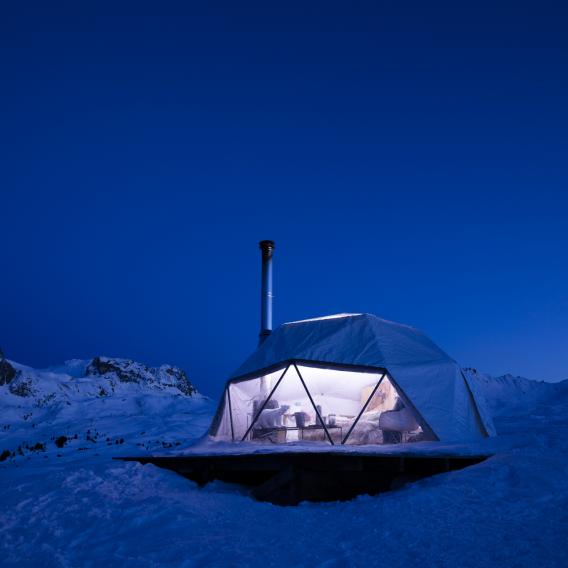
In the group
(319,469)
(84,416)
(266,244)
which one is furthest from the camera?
(84,416)

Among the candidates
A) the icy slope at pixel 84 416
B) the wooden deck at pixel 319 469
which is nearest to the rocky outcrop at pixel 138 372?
the icy slope at pixel 84 416

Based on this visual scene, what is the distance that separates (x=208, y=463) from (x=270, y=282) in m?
9.52

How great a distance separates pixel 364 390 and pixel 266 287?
5.27 meters

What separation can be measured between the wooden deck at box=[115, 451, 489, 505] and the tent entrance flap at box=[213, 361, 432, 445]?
53.1 inches

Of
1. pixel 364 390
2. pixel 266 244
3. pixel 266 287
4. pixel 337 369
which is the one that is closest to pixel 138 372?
pixel 266 287

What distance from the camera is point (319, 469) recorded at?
8.20 meters

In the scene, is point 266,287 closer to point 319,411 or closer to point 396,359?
point 319,411

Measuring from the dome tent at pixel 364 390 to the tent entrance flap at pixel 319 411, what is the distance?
2 cm

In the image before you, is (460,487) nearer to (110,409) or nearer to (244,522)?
(244,522)

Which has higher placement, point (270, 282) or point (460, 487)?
point (270, 282)

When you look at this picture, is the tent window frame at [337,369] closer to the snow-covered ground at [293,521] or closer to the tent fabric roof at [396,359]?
the tent fabric roof at [396,359]

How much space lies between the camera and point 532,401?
3216 cm

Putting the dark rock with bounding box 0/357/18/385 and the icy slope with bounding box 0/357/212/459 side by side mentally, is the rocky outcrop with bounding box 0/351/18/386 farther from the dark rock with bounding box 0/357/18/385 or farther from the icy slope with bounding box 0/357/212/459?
the icy slope with bounding box 0/357/212/459

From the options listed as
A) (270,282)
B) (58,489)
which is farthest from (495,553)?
(270,282)
